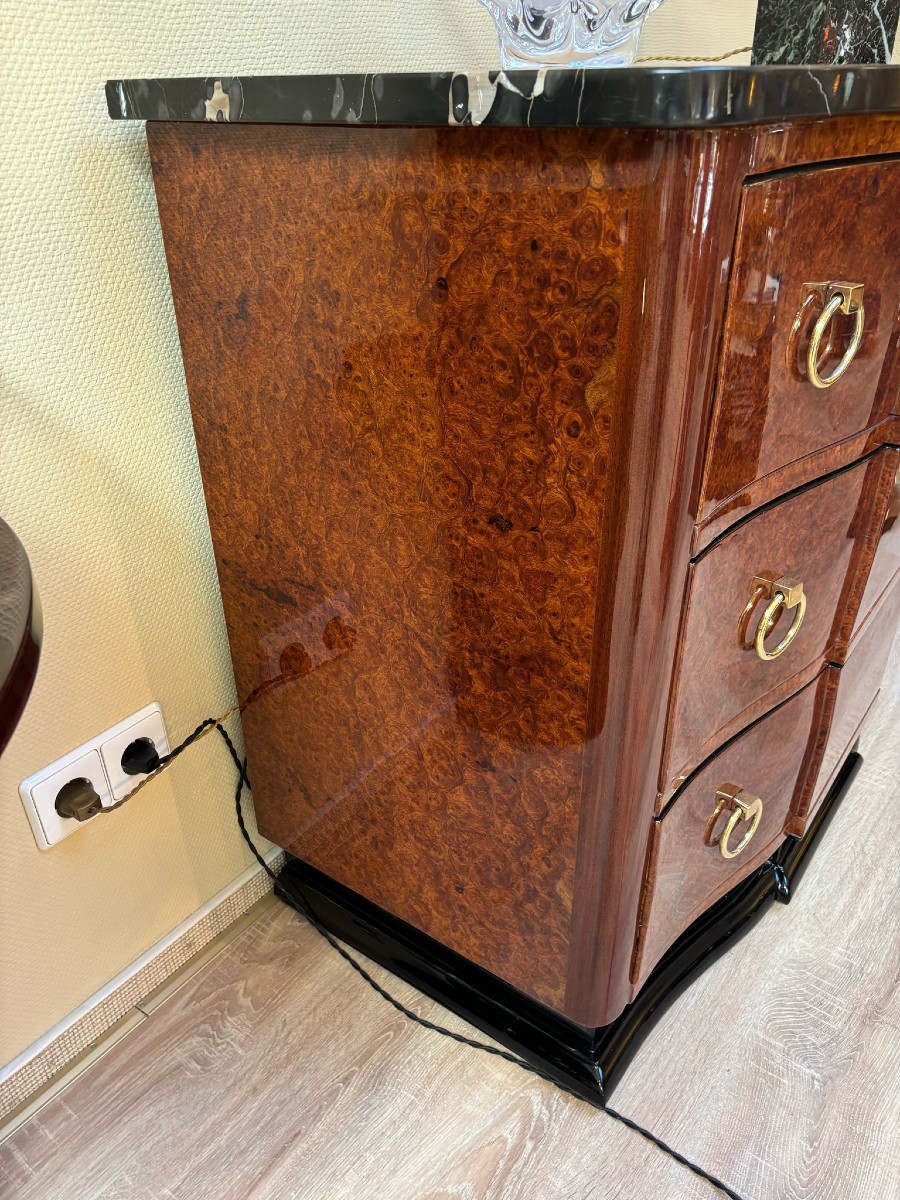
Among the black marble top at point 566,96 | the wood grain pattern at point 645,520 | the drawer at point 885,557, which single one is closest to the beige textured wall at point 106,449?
the black marble top at point 566,96

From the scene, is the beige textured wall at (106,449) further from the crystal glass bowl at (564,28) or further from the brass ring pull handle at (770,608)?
the brass ring pull handle at (770,608)

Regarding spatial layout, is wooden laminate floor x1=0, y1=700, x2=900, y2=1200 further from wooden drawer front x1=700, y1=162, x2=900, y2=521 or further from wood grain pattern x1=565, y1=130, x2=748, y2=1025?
wooden drawer front x1=700, y1=162, x2=900, y2=521

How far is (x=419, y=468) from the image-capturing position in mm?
622

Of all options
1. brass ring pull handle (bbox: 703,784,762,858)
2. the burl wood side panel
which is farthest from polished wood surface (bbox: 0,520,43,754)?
brass ring pull handle (bbox: 703,784,762,858)

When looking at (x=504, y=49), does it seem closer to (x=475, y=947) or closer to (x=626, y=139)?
(x=626, y=139)

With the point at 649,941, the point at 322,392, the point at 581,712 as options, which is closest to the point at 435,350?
the point at 322,392

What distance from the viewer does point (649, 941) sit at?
760 mm

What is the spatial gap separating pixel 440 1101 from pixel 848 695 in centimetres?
60

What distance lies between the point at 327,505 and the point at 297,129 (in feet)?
0.88

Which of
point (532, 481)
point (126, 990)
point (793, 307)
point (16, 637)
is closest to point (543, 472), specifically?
point (532, 481)

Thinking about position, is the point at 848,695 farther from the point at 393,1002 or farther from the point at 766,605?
the point at 393,1002

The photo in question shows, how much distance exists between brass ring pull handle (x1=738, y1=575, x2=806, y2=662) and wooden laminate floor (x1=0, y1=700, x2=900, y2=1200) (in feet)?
1.43

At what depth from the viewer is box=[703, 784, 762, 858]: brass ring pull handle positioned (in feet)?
2.56

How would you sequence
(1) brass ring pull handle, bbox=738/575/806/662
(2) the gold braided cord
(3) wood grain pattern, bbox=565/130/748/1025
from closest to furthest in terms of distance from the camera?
(3) wood grain pattern, bbox=565/130/748/1025 < (1) brass ring pull handle, bbox=738/575/806/662 < (2) the gold braided cord
